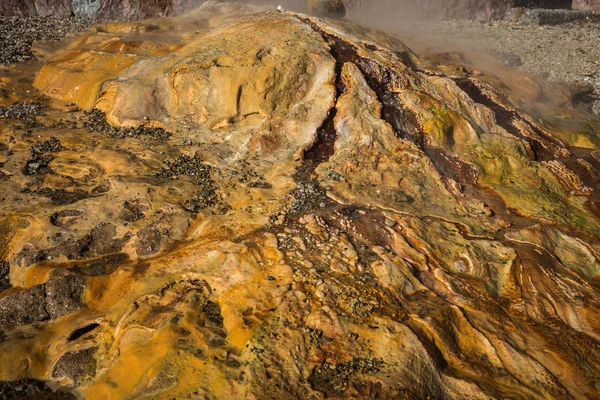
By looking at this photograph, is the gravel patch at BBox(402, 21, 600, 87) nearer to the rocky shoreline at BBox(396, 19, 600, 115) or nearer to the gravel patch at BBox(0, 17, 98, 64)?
the rocky shoreline at BBox(396, 19, 600, 115)

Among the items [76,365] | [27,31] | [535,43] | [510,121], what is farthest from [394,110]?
[535,43]

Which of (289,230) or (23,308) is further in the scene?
(289,230)

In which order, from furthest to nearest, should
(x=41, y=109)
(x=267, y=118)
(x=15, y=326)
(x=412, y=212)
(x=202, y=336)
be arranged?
(x=41, y=109), (x=267, y=118), (x=412, y=212), (x=15, y=326), (x=202, y=336)

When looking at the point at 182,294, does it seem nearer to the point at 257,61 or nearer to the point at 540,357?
the point at 540,357

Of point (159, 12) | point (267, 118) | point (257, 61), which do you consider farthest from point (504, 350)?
point (159, 12)

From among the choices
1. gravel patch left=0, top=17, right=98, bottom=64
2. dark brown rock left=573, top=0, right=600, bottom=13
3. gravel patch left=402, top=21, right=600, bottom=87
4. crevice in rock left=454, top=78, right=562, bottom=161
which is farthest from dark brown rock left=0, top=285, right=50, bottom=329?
dark brown rock left=573, top=0, right=600, bottom=13

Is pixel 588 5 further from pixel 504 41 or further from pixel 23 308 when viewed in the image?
pixel 23 308
